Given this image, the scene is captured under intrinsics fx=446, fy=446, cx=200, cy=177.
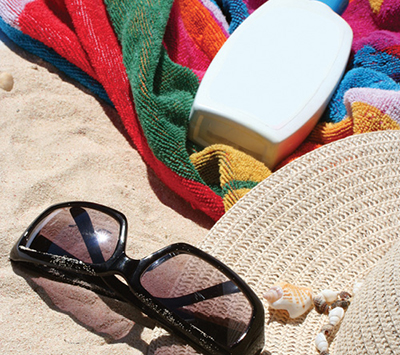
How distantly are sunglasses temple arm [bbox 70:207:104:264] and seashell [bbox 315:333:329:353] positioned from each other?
0.39m

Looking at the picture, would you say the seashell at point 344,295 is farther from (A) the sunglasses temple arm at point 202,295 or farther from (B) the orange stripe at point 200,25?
(B) the orange stripe at point 200,25

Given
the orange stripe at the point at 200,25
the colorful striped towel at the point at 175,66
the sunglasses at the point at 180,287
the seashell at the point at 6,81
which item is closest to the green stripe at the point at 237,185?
the colorful striped towel at the point at 175,66

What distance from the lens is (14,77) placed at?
4.31ft

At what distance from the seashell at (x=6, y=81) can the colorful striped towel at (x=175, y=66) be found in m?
0.14

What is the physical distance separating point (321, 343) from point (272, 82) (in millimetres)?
650

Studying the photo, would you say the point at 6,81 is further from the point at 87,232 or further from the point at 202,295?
the point at 202,295

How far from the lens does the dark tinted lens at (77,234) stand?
0.83 meters

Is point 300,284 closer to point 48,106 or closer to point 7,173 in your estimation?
point 7,173

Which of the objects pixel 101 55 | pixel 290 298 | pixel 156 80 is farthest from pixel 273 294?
pixel 101 55

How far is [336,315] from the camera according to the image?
72 centimetres

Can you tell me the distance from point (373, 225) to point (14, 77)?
107cm

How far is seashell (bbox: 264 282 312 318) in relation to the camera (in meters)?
0.72

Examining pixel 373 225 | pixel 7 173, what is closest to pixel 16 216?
pixel 7 173

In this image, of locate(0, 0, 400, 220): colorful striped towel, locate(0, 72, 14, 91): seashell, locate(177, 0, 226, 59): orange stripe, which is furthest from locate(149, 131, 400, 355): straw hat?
locate(0, 72, 14, 91): seashell
